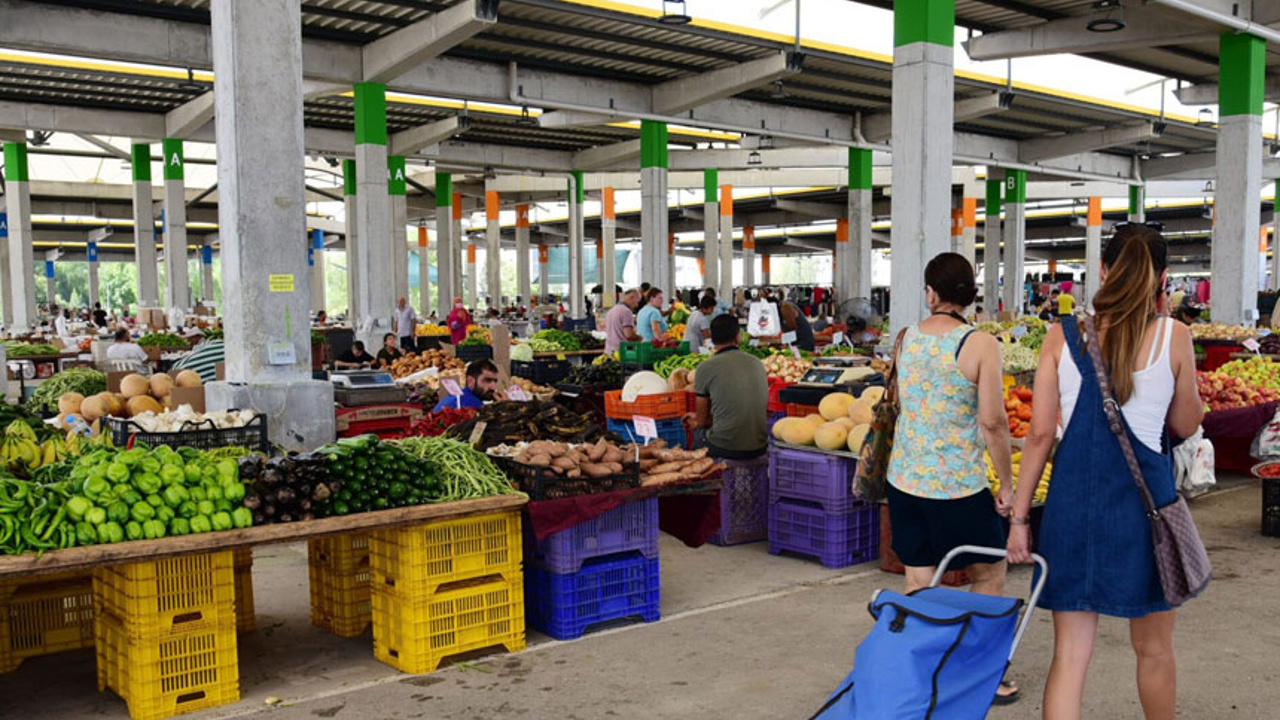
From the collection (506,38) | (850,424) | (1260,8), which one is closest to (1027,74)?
(1260,8)

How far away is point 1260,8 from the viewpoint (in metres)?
15.5

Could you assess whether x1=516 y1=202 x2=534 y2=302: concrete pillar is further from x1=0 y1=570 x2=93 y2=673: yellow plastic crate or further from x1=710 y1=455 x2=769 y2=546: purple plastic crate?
x1=0 y1=570 x2=93 y2=673: yellow plastic crate

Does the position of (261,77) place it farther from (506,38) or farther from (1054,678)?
(506,38)

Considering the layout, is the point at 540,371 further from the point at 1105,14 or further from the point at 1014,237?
the point at 1014,237

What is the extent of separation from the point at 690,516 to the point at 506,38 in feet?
43.1

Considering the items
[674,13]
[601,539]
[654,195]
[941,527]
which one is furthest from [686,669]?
[654,195]

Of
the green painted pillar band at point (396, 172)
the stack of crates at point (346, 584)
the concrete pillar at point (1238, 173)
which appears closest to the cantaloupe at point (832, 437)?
the stack of crates at point (346, 584)

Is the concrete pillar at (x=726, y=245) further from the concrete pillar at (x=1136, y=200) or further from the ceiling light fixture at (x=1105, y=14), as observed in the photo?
the ceiling light fixture at (x=1105, y=14)

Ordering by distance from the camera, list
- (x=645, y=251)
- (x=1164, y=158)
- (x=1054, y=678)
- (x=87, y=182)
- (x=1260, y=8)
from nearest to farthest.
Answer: (x=1054, y=678), (x=1260, y=8), (x=645, y=251), (x=1164, y=158), (x=87, y=182)

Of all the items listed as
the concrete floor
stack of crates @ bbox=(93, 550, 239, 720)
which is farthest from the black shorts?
stack of crates @ bbox=(93, 550, 239, 720)

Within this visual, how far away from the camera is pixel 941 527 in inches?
158

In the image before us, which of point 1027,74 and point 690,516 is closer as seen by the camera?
point 690,516

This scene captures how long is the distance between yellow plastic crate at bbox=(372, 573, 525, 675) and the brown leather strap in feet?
9.65

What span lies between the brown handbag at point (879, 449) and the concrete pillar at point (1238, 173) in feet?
46.0
